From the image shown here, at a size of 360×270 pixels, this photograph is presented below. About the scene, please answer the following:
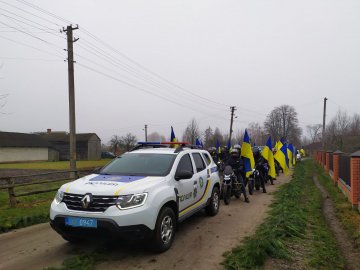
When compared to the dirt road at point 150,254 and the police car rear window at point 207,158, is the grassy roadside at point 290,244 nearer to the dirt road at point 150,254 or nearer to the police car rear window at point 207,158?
the dirt road at point 150,254

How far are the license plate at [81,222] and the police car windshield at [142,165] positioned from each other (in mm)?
1459

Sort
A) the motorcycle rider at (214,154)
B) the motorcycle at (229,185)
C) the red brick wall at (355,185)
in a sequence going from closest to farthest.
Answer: the red brick wall at (355,185), the motorcycle at (229,185), the motorcycle rider at (214,154)

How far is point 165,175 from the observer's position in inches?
254

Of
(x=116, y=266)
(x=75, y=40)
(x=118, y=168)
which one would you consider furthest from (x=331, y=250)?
(x=75, y=40)

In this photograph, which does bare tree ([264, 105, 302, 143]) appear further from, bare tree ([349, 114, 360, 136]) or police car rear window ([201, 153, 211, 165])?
police car rear window ([201, 153, 211, 165])

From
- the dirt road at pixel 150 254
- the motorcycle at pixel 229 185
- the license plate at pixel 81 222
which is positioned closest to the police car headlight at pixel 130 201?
the license plate at pixel 81 222

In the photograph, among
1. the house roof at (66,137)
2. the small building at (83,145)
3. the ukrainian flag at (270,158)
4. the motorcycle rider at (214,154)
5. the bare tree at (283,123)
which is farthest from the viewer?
the bare tree at (283,123)

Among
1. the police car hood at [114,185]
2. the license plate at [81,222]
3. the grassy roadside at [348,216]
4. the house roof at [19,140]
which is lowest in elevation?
the grassy roadside at [348,216]

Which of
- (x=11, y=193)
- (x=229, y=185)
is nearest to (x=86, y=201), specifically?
(x=11, y=193)

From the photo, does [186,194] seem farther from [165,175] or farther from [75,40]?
[75,40]

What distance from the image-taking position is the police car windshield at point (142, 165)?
6.64m

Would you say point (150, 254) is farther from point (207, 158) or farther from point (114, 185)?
point (207, 158)

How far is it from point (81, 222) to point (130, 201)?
2.65 ft

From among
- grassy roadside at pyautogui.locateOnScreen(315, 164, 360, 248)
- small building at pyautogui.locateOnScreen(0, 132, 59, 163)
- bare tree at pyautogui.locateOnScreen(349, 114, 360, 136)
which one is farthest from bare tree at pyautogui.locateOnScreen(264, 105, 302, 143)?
grassy roadside at pyautogui.locateOnScreen(315, 164, 360, 248)
